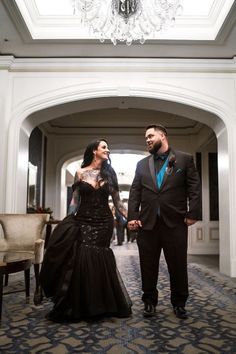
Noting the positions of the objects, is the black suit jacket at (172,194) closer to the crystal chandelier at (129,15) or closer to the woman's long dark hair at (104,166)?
the woman's long dark hair at (104,166)

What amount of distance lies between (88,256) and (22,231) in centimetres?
169

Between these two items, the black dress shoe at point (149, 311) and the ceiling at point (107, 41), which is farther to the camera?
the ceiling at point (107, 41)

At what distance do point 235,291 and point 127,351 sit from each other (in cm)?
236

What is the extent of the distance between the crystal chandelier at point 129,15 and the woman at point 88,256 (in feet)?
5.37

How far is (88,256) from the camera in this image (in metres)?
2.94

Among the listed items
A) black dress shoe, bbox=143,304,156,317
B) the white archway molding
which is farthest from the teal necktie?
the white archway molding

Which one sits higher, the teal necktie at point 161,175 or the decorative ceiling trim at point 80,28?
the decorative ceiling trim at point 80,28

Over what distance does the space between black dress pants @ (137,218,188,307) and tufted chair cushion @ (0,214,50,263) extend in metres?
1.68

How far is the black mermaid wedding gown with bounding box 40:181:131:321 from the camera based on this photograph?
283cm

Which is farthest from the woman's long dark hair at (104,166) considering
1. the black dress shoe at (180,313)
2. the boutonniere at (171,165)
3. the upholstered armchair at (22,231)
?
the upholstered armchair at (22,231)

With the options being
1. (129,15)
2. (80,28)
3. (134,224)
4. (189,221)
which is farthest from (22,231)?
(80,28)

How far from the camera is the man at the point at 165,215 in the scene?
2979 millimetres

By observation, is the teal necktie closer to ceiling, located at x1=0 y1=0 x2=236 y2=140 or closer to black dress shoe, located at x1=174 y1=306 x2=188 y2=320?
black dress shoe, located at x1=174 y1=306 x2=188 y2=320

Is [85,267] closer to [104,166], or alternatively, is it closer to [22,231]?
[104,166]
